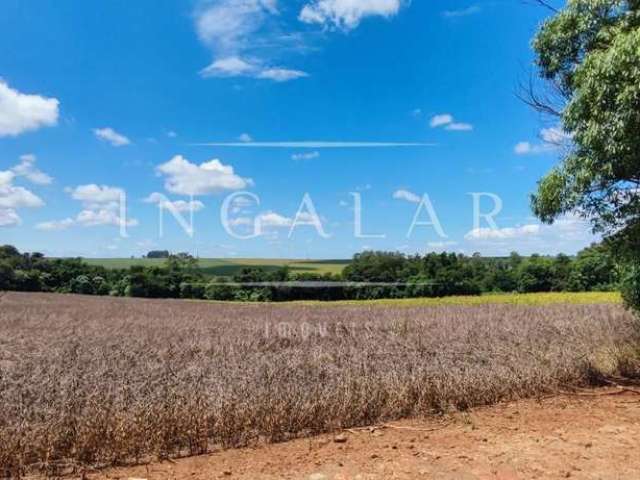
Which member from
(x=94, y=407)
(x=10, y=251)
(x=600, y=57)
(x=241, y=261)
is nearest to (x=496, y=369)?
(x=600, y=57)

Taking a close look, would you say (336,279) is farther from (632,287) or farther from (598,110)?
(598,110)

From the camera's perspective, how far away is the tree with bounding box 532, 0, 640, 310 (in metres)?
5.44

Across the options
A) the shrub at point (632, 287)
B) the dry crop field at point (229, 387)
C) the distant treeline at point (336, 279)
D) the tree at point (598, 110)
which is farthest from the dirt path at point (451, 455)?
the distant treeline at point (336, 279)

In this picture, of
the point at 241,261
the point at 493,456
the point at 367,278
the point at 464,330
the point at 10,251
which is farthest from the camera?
the point at 241,261

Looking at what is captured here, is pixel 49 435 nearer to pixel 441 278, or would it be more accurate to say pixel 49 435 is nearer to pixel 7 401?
pixel 7 401

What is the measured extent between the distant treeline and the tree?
3540cm

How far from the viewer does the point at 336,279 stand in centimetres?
4703

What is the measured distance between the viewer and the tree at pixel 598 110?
5.44m

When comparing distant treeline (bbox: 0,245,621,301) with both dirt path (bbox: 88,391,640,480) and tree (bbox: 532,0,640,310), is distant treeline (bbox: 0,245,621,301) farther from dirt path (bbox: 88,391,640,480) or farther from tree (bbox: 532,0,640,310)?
dirt path (bbox: 88,391,640,480)

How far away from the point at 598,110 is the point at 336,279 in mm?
41674

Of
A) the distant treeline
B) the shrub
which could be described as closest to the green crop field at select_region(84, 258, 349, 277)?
the distant treeline

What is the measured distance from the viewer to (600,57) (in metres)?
5.58

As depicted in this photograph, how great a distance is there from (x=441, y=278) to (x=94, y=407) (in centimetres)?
4067

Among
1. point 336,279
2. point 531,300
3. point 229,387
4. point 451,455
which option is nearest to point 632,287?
point 451,455
